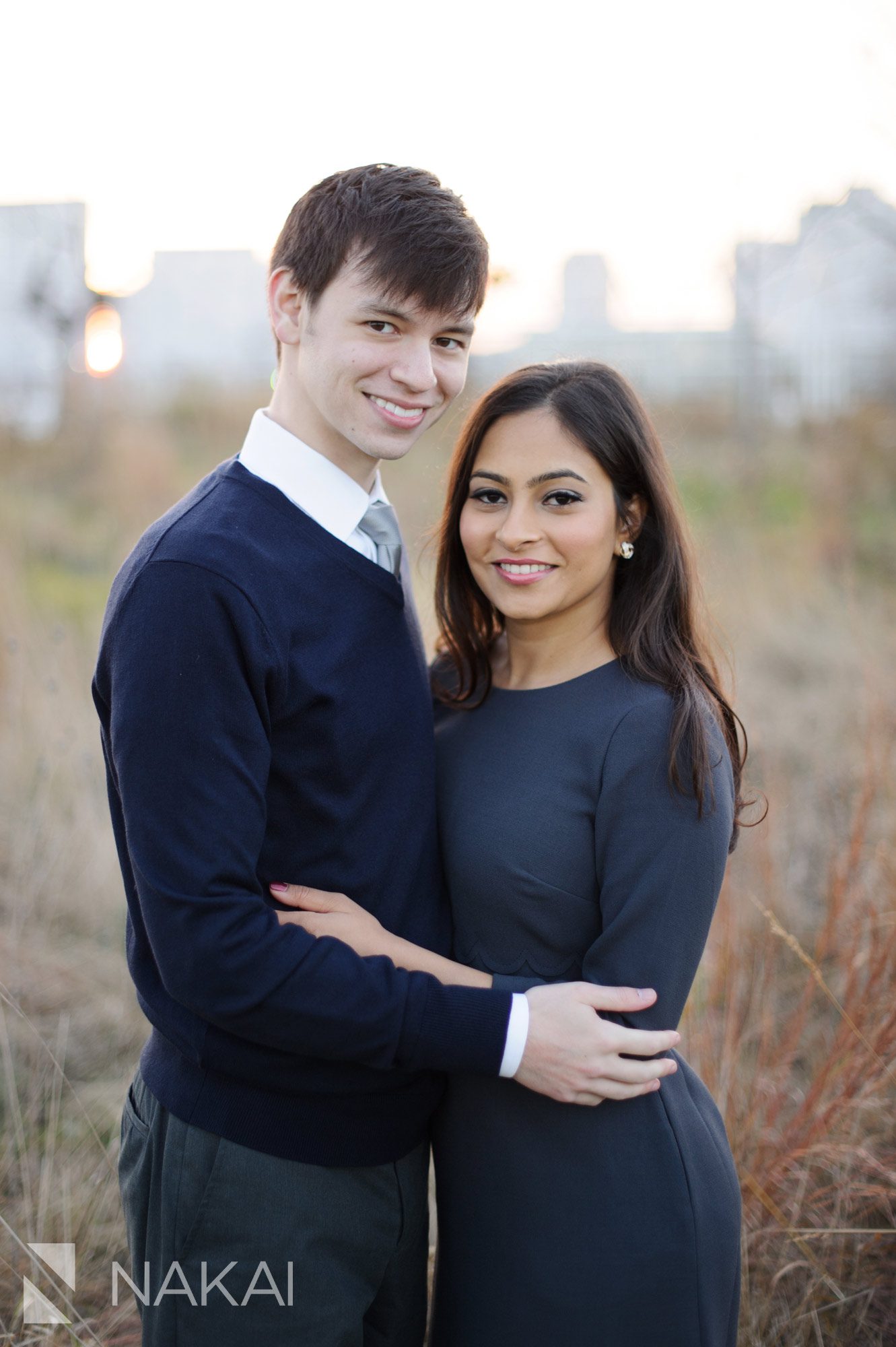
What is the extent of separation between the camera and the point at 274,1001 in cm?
137

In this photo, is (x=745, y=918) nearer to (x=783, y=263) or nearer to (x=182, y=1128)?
(x=182, y=1128)

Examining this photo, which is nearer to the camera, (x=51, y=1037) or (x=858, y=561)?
(x=51, y=1037)

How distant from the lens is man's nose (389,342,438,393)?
164cm

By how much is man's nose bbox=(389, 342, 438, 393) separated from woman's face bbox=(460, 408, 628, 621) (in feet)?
0.79

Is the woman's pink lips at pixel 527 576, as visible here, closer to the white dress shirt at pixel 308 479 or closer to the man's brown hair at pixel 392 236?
the white dress shirt at pixel 308 479

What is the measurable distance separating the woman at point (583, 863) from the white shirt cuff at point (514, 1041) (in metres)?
0.12

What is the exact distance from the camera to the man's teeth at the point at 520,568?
1.83 meters

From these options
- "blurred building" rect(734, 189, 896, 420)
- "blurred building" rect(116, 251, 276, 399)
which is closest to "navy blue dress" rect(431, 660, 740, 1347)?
"blurred building" rect(734, 189, 896, 420)

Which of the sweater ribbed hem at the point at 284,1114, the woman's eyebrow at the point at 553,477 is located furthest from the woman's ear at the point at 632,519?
the sweater ribbed hem at the point at 284,1114

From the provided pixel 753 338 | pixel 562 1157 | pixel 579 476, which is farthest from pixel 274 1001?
pixel 753 338

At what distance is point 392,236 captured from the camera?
5.20 feet

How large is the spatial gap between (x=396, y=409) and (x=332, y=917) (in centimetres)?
81

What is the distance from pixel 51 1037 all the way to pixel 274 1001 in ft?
7.41

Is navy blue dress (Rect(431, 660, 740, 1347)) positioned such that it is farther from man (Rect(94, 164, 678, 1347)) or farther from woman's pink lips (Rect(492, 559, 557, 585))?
woman's pink lips (Rect(492, 559, 557, 585))
